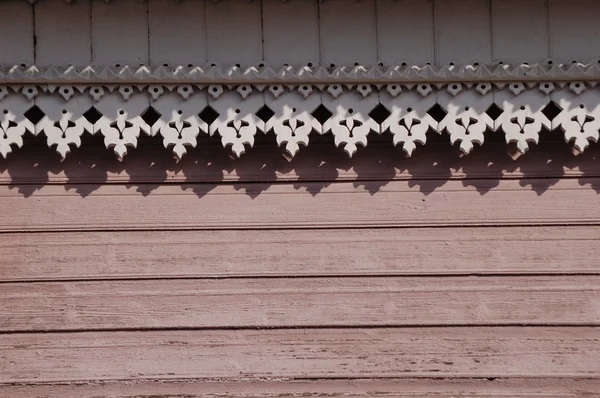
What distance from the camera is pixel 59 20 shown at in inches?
129

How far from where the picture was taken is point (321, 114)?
3365 mm

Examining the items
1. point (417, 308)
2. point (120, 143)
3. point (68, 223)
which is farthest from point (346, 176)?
point (68, 223)

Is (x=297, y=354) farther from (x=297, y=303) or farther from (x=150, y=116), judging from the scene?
(x=150, y=116)

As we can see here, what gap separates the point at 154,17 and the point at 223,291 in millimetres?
1127

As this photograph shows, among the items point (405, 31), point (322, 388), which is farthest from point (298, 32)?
point (322, 388)

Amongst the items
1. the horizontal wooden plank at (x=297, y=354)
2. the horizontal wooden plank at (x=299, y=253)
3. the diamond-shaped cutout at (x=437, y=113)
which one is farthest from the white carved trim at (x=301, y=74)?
the horizontal wooden plank at (x=297, y=354)

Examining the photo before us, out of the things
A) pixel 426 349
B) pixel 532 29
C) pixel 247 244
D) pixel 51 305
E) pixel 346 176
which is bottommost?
pixel 426 349

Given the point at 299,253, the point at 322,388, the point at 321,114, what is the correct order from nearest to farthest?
the point at 322,388 < the point at 299,253 < the point at 321,114

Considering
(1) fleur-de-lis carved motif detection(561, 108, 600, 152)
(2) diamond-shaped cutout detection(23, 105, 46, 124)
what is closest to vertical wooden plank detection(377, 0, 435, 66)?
(1) fleur-de-lis carved motif detection(561, 108, 600, 152)

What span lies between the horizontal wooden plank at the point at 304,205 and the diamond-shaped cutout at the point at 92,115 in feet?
0.92

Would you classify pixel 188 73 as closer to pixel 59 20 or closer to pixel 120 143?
pixel 120 143

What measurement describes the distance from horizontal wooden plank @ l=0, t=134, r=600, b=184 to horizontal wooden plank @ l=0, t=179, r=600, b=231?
0.13ft

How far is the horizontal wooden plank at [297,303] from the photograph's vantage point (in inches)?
126

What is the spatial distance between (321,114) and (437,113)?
18.6 inches
